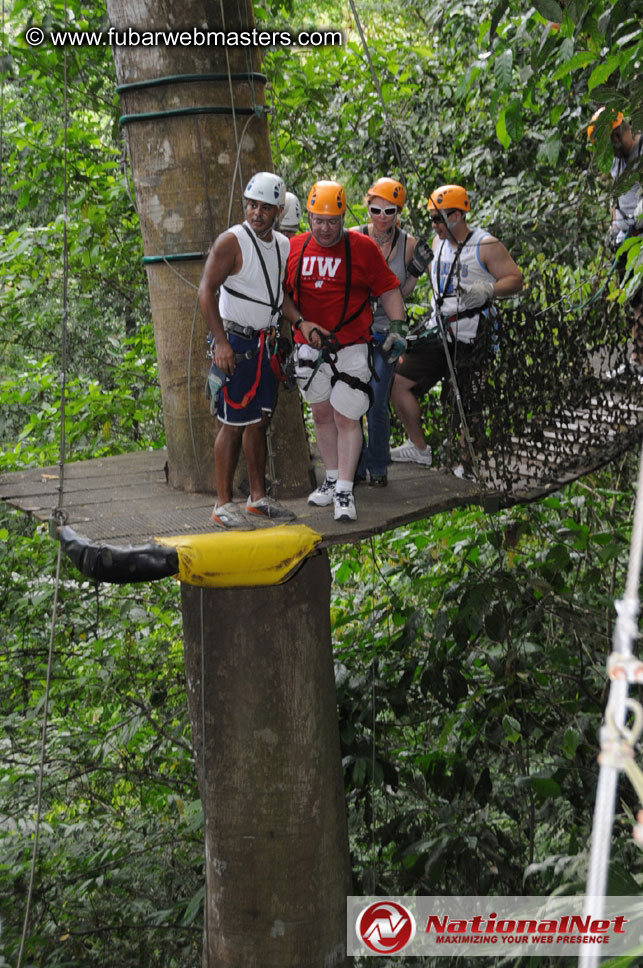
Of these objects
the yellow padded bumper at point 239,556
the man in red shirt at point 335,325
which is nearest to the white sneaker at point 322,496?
the man in red shirt at point 335,325

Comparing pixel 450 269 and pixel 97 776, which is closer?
pixel 450 269

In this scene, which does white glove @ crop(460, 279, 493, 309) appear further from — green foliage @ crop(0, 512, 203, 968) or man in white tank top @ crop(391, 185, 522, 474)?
green foliage @ crop(0, 512, 203, 968)

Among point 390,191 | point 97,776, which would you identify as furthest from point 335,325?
point 97,776

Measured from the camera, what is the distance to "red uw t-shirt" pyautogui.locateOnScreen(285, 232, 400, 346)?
384 centimetres

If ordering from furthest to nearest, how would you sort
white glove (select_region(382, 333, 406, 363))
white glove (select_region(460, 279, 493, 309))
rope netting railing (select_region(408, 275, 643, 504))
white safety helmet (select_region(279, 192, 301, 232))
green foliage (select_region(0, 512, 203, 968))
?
green foliage (select_region(0, 512, 203, 968)) < white safety helmet (select_region(279, 192, 301, 232)) < white glove (select_region(460, 279, 493, 309)) < rope netting railing (select_region(408, 275, 643, 504)) < white glove (select_region(382, 333, 406, 363))

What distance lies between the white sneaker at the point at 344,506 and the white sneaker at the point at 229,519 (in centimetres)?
32

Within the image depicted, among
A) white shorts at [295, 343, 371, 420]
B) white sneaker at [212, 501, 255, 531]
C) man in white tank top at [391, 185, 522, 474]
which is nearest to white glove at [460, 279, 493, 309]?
man in white tank top at [391, 185, 522, 474]

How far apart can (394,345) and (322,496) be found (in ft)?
2.26

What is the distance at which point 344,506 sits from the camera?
354 centimetres

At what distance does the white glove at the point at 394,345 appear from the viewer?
399cm

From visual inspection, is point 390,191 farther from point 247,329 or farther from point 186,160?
point 247,329

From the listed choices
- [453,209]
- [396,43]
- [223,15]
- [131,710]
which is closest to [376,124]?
[396,43]

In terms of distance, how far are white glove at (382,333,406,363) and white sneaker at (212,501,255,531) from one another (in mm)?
965

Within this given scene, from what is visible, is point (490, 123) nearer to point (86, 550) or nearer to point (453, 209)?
point (453, 209)
